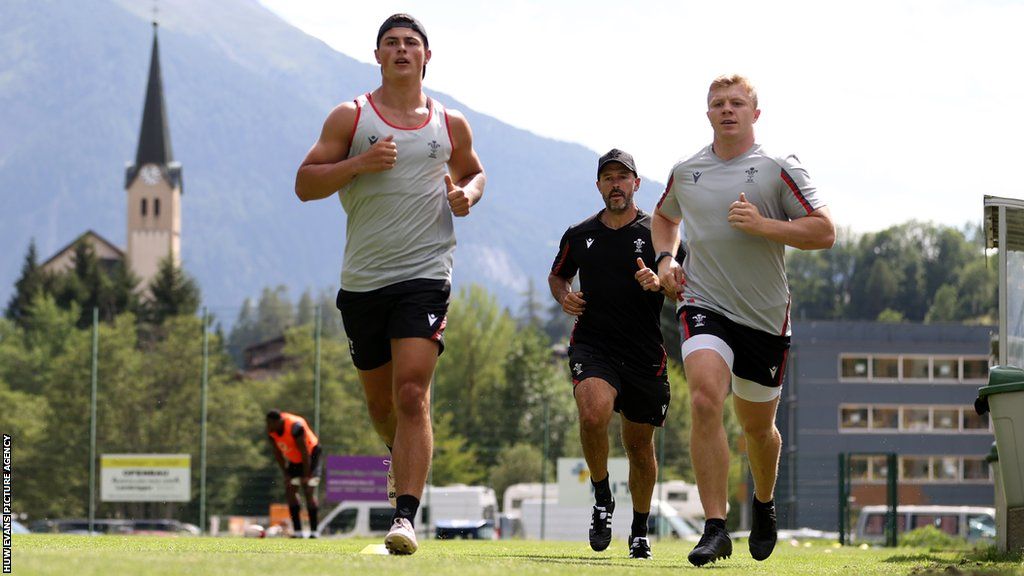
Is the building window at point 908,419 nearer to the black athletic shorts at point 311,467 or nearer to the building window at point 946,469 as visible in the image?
the building window at point 946,469

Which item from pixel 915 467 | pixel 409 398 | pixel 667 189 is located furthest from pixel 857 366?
pixel 409 398

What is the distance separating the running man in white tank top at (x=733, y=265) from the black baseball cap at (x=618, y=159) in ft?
4.35

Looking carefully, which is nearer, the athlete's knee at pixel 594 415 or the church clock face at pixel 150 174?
the athlete's knee at pixel 594 415

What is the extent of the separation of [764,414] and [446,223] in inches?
73.9

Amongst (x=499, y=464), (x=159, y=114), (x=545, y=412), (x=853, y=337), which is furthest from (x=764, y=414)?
(x=159, y=114)

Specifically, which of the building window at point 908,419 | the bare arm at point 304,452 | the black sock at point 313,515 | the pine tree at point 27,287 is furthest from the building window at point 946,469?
the bare arm at point 304,452

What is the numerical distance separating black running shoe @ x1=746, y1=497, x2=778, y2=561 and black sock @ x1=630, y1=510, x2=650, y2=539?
1048mm

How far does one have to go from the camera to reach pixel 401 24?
818 centimetres

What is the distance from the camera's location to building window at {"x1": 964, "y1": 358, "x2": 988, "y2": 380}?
3738 inches

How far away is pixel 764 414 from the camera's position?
8.55 m

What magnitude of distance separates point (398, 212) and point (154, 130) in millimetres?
179848

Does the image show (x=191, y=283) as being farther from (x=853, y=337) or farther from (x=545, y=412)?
(x=545, y=412)

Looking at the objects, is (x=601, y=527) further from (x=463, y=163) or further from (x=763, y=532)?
(x=463, y=163)

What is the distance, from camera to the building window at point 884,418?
313ft
